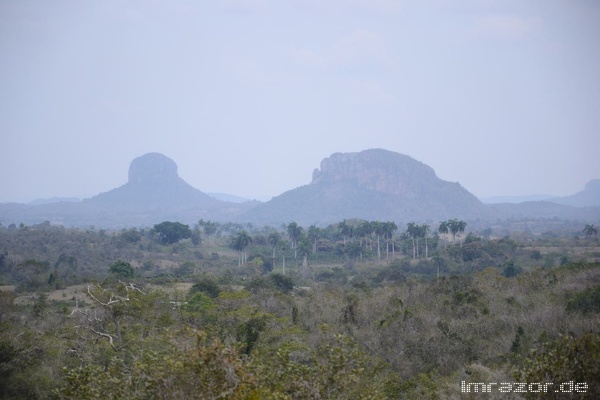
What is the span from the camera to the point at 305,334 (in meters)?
22.8

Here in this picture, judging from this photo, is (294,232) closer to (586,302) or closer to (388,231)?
(388,231)

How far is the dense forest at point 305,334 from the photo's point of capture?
9125 mm

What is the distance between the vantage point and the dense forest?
29.9 ft

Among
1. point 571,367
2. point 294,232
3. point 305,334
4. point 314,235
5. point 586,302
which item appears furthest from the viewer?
point 314,235

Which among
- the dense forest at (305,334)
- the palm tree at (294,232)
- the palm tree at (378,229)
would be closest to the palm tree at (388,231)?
the palm tree at (378,229)

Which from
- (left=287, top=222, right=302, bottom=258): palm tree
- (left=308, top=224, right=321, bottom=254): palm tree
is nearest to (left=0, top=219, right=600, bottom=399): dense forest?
(left=287, top=222, right=302, bottom=258): palm tree

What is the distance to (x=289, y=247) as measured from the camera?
78.0 metres

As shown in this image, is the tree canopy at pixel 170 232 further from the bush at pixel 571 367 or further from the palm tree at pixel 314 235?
the bush at pixel 571 367

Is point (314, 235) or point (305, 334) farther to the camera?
point (314, 235)

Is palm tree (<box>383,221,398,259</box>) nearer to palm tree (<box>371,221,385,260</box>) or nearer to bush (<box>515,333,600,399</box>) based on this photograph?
palm tree (<box>371,221,385,260</box>)

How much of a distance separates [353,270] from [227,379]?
56.4m

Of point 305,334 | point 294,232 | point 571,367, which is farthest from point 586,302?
point 294,232

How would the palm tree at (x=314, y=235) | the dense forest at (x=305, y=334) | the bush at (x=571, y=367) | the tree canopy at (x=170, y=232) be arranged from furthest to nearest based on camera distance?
the tree canopy at (x=170, y=232) < the palm tree at (x=314, y=235) < the dense forest at (x=305, y=334) < the bush at (x=571, y=367)

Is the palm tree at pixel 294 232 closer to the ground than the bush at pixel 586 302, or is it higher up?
higher up
